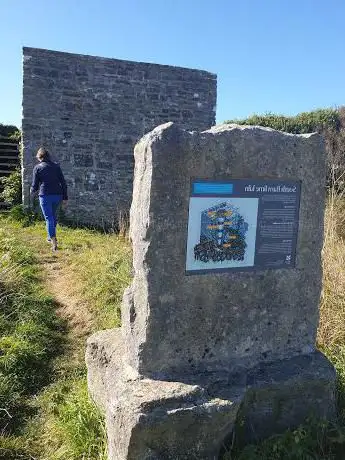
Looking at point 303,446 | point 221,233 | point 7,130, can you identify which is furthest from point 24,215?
point 303,446

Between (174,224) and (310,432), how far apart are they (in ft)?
4.89

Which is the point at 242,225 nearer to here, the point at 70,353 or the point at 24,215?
the point at 70,353

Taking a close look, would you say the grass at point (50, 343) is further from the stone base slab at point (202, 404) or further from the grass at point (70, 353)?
the stone base slab at point (202, 404)

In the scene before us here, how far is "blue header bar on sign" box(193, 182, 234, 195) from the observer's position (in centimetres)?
256

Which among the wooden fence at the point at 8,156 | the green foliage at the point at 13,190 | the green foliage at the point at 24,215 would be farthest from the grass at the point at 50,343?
the wooden fence at the point at 8,156

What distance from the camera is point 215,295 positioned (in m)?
2.69

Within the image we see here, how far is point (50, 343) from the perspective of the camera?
4.15m

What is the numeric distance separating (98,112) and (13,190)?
275 cm

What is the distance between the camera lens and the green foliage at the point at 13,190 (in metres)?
10.6

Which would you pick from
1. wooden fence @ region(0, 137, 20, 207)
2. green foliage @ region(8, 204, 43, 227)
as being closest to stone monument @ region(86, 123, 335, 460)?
green foliage @ region(8, 204, 43, 227)

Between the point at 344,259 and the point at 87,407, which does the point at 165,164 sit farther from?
the point at 344,259

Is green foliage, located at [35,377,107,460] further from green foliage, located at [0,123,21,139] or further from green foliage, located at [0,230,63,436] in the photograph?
green foliage, located at [0,123,21,139]

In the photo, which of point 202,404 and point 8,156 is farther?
point 8,156

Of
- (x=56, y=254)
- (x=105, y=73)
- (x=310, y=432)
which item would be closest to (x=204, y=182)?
(x=310, y=432)
